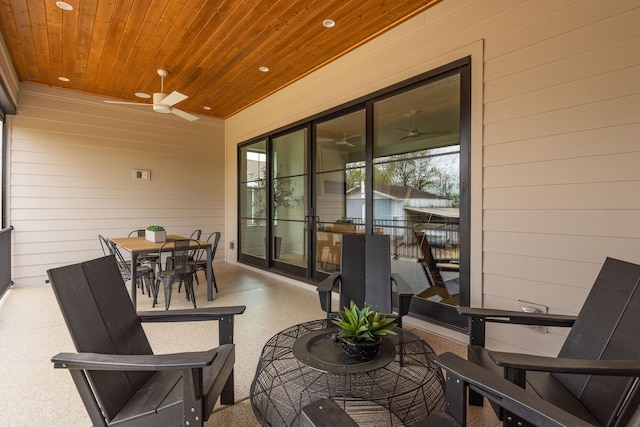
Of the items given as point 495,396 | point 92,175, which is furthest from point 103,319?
point 92,175

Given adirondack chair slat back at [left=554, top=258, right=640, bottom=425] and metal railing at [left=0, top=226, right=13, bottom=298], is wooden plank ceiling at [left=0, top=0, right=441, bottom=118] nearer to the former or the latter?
metal railing at [left=0, top=226, right=13, bottom=298]

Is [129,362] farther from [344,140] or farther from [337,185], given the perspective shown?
[344,140]

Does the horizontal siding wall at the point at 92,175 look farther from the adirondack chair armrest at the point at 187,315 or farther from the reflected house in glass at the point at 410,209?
the adirondack chair armrest at the point at 187,315

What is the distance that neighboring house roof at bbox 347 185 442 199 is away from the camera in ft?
11.3

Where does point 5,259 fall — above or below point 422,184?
below

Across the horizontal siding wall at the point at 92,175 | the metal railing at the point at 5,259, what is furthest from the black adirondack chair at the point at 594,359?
the horizontal siding wall at the point at 92,175

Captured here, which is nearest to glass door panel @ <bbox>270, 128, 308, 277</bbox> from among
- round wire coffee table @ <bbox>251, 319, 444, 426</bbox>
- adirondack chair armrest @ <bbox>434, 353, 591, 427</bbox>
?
round wire coffee table @ <bbox>251, 319, 444, 426</bbox>

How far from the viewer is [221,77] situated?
16.4 ft

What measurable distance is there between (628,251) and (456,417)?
184 centimetres

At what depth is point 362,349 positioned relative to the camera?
5.65ft

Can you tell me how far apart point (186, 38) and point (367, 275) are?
3.53 m

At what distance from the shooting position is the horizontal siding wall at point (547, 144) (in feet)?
7.08

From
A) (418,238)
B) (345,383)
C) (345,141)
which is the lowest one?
(345,383)

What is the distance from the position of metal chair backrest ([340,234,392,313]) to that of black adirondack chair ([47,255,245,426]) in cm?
141
